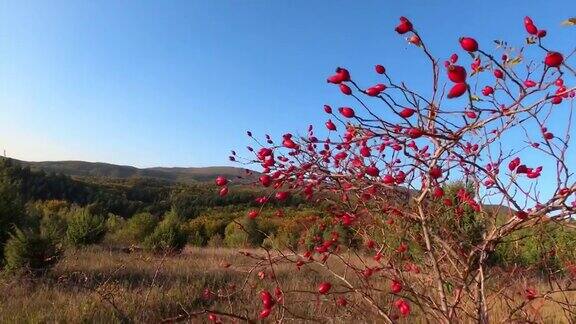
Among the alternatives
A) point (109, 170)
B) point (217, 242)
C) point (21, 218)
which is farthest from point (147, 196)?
point (109, 170)

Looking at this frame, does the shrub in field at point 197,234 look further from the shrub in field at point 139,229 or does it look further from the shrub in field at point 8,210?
the shrub in field at point 8,210

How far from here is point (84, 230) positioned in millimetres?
12938

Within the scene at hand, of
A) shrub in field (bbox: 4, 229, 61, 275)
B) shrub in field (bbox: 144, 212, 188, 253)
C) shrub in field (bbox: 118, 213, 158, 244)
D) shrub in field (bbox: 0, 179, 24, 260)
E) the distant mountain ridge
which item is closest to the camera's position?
shrub in field (bbox: 4, 229, 61, 275)

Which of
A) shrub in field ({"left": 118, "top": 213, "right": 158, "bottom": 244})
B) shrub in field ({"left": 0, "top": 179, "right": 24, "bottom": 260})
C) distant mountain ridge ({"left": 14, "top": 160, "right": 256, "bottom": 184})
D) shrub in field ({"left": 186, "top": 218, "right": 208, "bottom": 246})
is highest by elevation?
distant mountain ridge ({"left": 14, "top": 160, "right": 256, "bottom": 184})

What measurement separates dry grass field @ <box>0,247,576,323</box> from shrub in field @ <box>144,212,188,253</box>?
4.42 meters

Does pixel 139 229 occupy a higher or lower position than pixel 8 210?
lower

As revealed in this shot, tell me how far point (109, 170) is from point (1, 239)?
323ft

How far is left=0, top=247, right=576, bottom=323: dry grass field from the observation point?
4.48 metres

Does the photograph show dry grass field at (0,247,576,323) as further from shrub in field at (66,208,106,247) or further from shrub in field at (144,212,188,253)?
shrub in field at (144,212,188,253)

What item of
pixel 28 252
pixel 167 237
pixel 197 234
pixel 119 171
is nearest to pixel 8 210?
pixel 28 252

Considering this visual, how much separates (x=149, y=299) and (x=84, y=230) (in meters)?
8.35

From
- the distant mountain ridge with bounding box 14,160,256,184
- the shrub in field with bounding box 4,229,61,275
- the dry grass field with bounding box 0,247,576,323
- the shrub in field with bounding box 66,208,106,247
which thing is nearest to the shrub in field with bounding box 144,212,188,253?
the shrub in field with bounding box 66,208,106,247

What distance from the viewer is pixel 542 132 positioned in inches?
92.5

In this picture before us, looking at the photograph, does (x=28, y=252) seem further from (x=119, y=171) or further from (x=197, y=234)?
(x=119, y=171)
